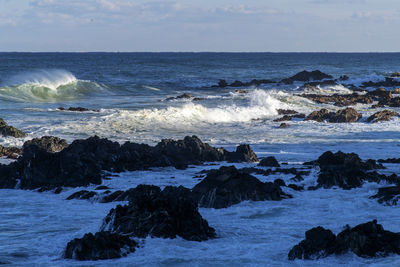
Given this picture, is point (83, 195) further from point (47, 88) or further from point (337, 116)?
point (47, 88)

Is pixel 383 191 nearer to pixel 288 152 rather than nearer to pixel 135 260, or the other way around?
pixel 135 260

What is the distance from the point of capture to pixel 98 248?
8594 mm

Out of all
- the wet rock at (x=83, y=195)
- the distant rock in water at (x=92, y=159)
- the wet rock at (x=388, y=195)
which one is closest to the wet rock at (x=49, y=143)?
the distant rock in water at (x=92, y=159)

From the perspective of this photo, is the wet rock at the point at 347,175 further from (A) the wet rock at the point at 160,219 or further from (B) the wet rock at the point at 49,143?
(B) the wet rock at the point at 49,143

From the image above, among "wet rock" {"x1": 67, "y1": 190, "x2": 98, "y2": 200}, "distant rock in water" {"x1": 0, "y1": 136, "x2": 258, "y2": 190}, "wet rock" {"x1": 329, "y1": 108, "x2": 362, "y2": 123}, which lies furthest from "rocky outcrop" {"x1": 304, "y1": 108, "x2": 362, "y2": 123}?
"wet rock" {"x1": 67, "y1": 190, "x2": 98, "y2": 200}

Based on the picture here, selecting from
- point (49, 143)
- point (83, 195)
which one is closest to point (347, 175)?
point (83, 195)

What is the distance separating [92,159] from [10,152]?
485cm

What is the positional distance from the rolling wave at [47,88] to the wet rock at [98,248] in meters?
35.1

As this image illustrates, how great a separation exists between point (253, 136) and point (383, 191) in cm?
1351

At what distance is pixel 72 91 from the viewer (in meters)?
53.3

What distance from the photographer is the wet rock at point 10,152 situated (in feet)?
61.3

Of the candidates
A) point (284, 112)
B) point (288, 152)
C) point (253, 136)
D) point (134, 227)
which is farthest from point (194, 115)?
point (134, 227)

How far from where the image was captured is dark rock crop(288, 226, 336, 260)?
27.7 feet

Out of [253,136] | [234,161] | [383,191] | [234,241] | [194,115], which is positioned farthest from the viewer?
[194,115]
